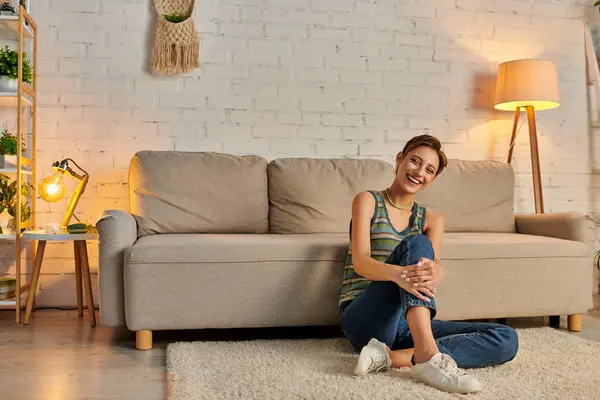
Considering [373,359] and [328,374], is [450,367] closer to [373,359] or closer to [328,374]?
[373,359]

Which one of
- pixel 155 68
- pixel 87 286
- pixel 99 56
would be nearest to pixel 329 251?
pixel 87 286

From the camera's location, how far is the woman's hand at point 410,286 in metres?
1.92

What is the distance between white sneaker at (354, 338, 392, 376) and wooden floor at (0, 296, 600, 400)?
24.3 inches

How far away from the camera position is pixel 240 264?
8.16ft

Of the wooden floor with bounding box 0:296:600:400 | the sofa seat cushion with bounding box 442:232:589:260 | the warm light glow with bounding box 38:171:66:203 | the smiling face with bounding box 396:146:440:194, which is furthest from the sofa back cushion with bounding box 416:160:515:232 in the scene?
the warm light glow with bounding box 38:171:66:203

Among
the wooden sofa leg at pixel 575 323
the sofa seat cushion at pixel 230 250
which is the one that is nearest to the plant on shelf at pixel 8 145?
the sofa seat cushion at pixel 230 250

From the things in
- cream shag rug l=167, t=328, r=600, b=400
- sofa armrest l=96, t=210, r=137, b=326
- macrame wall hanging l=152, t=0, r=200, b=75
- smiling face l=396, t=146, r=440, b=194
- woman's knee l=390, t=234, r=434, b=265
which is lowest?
cream shag rug l=167, t=328, r=600, b=400

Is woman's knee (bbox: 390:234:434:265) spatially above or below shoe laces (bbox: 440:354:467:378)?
above

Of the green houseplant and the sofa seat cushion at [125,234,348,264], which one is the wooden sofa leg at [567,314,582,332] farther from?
the green houseplant

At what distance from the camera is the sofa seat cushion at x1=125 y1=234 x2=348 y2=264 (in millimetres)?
2434

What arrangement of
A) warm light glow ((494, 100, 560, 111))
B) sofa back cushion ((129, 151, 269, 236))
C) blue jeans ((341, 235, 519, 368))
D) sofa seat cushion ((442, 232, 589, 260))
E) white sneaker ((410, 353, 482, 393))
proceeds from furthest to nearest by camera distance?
warm light glow ((494, 100, 560, 111)) < sofa back cushion ((129, 151, 269, 236)) < sofa seat cushion ((442, 232, 589, 260)) < blue jeans ((341, 235, 519, 368)) < white sneaker ((410, 353, 482, 393))

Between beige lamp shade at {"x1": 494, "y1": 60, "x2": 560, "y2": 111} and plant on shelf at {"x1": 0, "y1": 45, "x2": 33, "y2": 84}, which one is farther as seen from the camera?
beige lamp shade at {"x1": 494, "y1": 60, "x2": 560, "y2": 111}

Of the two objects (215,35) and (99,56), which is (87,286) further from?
(215,35)

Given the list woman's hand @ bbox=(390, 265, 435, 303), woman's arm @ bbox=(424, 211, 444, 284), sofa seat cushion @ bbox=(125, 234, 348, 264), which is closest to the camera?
woman's hand @ bbox=(390, 265, 435, 303)
